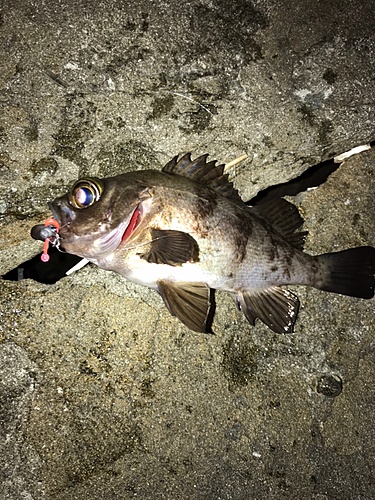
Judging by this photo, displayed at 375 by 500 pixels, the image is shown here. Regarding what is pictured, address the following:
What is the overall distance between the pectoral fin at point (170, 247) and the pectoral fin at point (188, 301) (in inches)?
8.8

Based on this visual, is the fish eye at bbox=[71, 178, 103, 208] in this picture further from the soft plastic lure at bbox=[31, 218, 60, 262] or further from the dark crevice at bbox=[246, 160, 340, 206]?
the dark crevice at bbox=[246, 160, 340, 206]

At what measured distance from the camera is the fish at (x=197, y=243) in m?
2.41

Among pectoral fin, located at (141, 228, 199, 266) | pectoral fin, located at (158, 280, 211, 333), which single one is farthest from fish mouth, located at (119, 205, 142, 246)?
pectoral fin, located at (158, 280, 211, 333)

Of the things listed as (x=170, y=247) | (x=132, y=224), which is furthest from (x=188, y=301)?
(x=132, y=224)

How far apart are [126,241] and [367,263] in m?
2.01

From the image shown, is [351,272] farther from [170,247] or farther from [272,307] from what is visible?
[170,247]

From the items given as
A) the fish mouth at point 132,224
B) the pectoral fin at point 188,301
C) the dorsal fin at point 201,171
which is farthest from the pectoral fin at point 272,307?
the fish mouth at point 132,224

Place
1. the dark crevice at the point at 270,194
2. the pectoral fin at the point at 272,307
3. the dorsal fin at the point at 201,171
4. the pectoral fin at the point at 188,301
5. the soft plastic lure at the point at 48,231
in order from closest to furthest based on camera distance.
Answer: the soft plastic lure at the point at 48,231, the pectoral fin at the point at 188,301, the dorsal fin at the point at 201,171, the pectoral fin at the point at 272,307, the dark crevice at the point at 270,194

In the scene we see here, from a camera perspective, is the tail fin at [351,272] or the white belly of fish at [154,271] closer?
the white belly of fish at [154,271]

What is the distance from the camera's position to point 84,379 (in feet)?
9.31

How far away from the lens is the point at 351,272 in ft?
9.82

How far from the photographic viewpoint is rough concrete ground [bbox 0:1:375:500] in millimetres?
2785

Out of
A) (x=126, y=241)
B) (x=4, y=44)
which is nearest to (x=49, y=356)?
(x=126, y=241)

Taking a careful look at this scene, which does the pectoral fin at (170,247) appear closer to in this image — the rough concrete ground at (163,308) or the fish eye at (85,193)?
the fish eye at (85,193)
